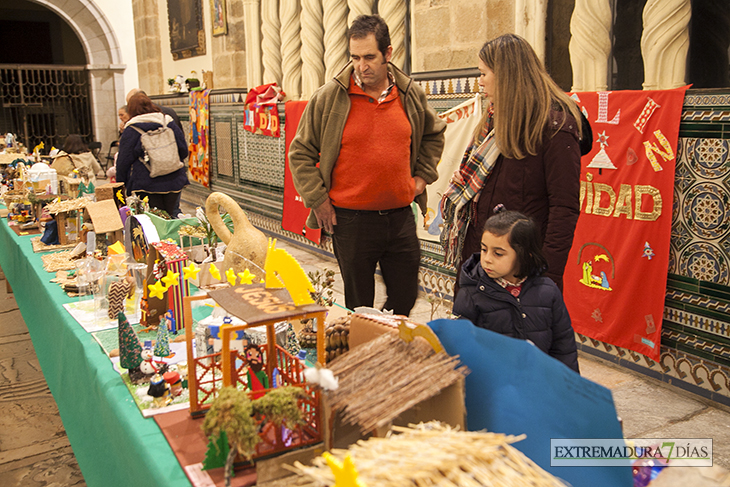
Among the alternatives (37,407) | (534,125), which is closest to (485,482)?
(534,125)

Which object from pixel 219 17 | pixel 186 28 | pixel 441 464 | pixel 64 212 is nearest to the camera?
pixel 441 464

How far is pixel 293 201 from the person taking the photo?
263 inches

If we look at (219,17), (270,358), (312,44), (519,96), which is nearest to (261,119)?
(312,44)

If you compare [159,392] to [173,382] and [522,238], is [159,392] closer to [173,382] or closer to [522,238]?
[173,382]

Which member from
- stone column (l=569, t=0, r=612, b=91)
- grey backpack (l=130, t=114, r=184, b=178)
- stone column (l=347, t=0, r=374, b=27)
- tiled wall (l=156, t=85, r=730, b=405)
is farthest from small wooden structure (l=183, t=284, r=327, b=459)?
stone column (l=347, t=0, r=374, b=27)

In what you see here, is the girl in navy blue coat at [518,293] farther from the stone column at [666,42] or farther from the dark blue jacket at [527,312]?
the stone column at [666,42]

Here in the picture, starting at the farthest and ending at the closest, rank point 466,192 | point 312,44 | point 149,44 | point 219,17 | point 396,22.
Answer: point 149,44 → point 219,17 → point 312,44 → point 396,22 → point 466,192

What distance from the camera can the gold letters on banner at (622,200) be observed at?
10.6ft

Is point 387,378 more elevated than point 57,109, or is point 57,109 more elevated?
point 57,109

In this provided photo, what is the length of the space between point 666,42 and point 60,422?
3.65 meters

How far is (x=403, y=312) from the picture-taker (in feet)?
9.33

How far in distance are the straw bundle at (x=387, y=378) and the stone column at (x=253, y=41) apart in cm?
667

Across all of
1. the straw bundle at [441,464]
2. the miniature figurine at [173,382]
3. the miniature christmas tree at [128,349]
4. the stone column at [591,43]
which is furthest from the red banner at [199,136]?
the straw bundle at [441,464]

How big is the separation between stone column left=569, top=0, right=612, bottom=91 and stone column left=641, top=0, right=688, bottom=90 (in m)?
0.29
